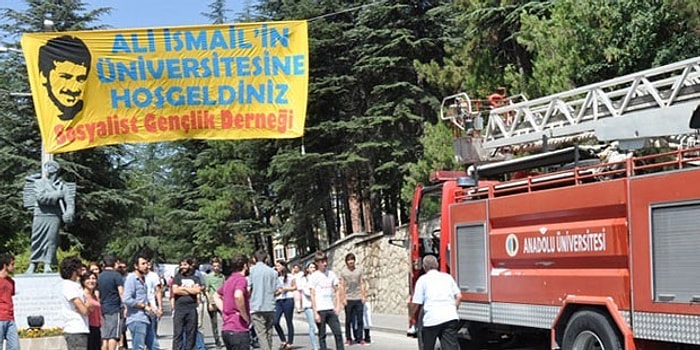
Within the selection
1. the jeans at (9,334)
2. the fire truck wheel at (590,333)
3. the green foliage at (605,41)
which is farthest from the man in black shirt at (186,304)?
the green foliage at (605,41)

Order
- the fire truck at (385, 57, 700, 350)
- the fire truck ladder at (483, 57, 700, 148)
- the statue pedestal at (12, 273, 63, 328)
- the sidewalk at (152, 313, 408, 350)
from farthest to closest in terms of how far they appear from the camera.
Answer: the sidewalk at (152, 313, 408, 350)
the statue pedestal at (12, 273, 63, 328)
the fire truck ladder at (483, 57, 700, 148)
the fire truck at (385, 57, 700, 350)

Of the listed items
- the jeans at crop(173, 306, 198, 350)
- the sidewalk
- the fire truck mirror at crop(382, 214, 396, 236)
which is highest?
the fire truck mirror at crop(382, 214, 396, 236)

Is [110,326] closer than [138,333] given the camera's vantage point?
Yes

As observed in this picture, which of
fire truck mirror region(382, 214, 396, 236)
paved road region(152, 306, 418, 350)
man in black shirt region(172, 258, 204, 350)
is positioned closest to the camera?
man in black shirt region(172, 258, 204, 350)

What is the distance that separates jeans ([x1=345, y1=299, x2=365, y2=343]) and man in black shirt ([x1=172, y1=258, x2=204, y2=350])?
4325 millimetres

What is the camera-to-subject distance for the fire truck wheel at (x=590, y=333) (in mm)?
8766

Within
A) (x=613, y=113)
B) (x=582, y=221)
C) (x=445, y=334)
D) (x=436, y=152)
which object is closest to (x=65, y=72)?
(x=445, y=334)

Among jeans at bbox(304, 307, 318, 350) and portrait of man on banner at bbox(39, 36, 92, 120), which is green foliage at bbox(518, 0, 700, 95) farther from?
portrait of man on banner at bbox(39, 36, 92, 120)

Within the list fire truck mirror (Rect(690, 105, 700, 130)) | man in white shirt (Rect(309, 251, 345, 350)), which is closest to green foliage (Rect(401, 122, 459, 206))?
man in white shirt (Rect(309, 251, 345, 350))

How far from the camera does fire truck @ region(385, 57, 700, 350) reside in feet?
26.5

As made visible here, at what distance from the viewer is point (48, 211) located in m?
19.0

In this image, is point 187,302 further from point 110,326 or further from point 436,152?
point 436,152

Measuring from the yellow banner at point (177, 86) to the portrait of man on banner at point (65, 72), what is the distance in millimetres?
15

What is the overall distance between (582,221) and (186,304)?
6087mm
